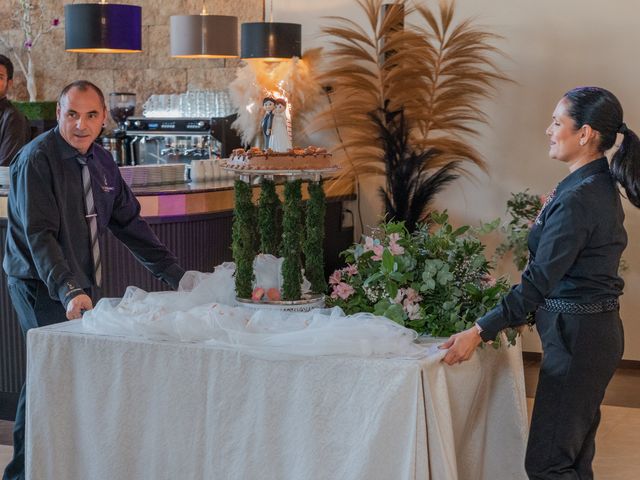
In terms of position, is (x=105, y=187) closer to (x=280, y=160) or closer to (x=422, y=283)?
A: (x=280, y=160)

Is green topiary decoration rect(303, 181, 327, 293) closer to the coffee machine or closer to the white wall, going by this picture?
the white wall

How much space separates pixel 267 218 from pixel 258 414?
0.73 meters

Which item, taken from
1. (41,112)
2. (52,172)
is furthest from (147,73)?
(52,172)

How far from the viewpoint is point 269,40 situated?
696 centimetres

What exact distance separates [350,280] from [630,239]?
3791mm

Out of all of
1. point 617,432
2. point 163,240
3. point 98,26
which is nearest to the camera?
point 617,432

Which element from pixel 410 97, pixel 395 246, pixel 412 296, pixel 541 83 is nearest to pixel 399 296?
pixel 412 296

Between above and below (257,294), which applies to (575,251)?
above

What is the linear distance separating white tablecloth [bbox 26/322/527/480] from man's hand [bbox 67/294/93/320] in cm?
6

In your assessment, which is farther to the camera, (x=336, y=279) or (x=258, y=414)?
(x=336, y=279)

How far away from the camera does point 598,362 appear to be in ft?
9.93

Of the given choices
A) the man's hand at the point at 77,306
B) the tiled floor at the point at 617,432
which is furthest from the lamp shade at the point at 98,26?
the man's hand at the point at 77,306

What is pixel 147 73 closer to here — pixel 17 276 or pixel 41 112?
pixel 41 112

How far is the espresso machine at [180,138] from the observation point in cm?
749
